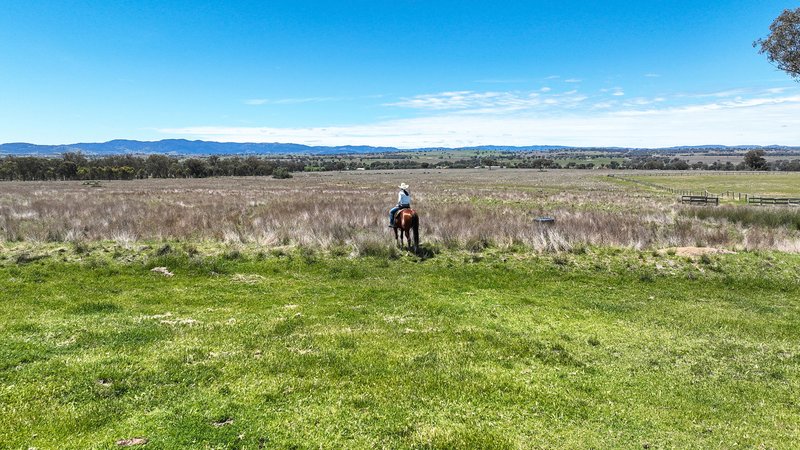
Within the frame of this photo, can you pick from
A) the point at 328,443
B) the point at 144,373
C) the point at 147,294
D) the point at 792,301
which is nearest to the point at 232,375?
the point at 144,373

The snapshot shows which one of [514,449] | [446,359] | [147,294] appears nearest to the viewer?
[514,449]

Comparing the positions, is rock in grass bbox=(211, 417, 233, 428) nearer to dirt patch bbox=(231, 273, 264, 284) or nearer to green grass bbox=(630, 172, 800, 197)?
dirt patch bbox=(231, 273, 264, 284)

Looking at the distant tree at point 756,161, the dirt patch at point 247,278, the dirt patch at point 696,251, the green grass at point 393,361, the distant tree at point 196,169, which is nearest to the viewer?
the green grass at point 393,361

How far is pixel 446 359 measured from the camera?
6539mm

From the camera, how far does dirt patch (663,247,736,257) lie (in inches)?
547

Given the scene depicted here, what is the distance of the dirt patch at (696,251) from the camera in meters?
13.9

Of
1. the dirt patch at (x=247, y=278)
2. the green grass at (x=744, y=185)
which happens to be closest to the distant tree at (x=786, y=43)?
the dirt patch at (x=247, y=278)

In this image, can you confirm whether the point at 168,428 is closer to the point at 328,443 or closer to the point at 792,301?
the point at 328,443

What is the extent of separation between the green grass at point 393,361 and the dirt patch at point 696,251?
231cm

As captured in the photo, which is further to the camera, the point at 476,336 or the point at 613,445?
the point at 476,336

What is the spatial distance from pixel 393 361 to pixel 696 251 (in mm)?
11830

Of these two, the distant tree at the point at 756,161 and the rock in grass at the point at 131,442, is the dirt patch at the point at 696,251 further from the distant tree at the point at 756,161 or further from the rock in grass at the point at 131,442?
the distant tree at the point at 756,161

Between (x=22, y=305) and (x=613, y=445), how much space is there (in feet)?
31.8

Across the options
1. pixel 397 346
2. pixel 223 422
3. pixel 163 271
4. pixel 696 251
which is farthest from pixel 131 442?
pixel 696 251
